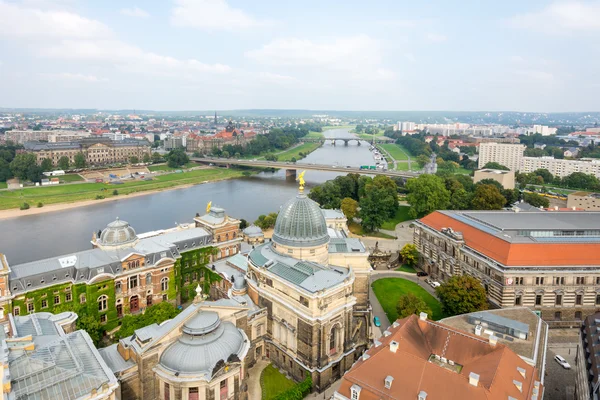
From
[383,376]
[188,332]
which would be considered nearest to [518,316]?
[383,376]

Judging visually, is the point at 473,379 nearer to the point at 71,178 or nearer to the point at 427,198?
the point at 427,198

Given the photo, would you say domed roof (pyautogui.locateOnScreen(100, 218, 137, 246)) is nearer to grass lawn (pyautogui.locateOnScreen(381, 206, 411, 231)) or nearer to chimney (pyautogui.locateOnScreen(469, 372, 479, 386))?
chimney (pyautogui.locateOnScreen(469, 372, 479, 386))

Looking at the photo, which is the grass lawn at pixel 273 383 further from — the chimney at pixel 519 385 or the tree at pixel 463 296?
the tree at pixel 463 296

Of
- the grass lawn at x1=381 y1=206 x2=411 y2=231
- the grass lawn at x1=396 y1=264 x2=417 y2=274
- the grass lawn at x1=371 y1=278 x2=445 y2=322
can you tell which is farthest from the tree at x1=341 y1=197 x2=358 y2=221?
the grass lawn at x1=371 y1=278 x2=445 y2=322

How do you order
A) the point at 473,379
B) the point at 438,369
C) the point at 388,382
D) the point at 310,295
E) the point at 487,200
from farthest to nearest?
the point at 487,200
the point at 310,295
the point at 438,369
the point at 388,382
the point at 473,379

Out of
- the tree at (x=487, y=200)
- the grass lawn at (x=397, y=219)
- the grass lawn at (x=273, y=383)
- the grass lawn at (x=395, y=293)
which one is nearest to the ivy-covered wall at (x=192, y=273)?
the grass lawn at (x=273, y=383)

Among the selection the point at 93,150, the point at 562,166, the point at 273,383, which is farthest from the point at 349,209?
the point at 93,150
